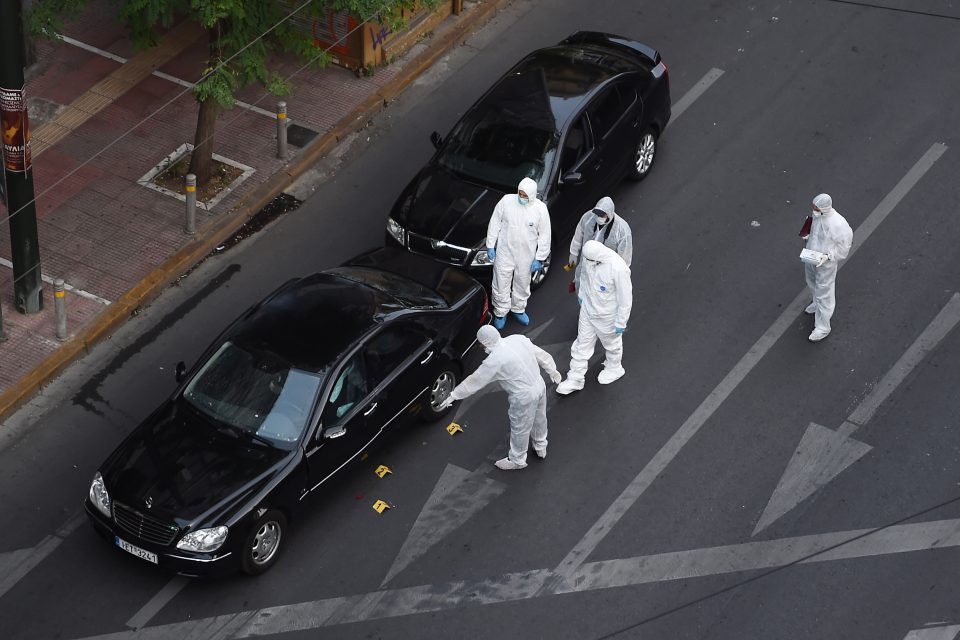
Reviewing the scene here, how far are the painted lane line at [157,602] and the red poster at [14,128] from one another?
4.52 meters

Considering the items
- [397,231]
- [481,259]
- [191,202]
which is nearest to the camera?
[481,259]

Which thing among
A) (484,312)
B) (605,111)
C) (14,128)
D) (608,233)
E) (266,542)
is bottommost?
(266,542)

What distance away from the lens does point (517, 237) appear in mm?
13547

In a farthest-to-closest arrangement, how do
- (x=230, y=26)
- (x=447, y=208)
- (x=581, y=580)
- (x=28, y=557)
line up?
(x=230, y=26), (x=447, y=208), (x=28, y=557), (x=581, y=580)

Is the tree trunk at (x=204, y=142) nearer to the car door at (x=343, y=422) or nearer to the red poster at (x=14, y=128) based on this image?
the red poster at (x=14, y=128)

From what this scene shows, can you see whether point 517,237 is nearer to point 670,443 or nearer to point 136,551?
point 670,443

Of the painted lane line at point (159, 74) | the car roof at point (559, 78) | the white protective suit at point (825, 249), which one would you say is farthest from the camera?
the painted lane line at point (159, 74)

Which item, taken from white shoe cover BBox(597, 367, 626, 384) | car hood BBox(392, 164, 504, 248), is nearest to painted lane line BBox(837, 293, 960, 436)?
white shoe cover BBox(597, 367, 626, 384)

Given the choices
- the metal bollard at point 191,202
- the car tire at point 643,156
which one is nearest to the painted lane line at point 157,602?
the metal bollard at point 191,202

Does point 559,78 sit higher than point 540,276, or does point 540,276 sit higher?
point 559,78

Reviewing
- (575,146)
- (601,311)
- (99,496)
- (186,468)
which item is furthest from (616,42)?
(99,496)

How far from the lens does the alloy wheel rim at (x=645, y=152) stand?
15.9m

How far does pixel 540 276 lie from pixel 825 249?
3069 mm

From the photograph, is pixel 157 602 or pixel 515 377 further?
pixel 515 377
